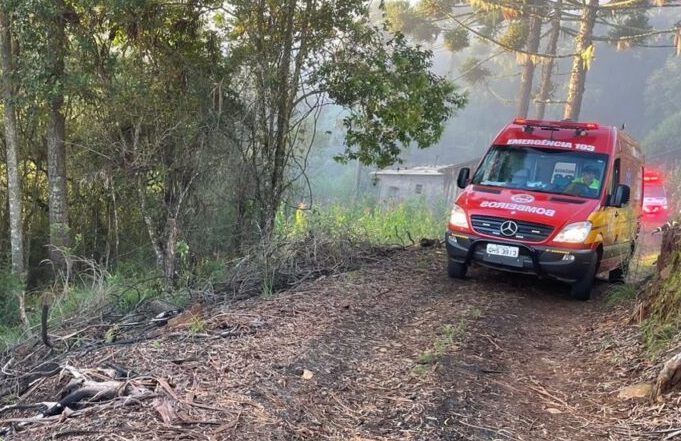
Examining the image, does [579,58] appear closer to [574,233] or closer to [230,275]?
[574,233]

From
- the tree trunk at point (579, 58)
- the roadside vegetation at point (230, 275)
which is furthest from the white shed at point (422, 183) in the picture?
the roadside vegetation at point (230, 275)

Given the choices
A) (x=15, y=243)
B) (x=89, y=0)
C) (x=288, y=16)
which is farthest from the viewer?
(x=15, y=243)

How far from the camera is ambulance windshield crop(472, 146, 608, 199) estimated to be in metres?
8.07

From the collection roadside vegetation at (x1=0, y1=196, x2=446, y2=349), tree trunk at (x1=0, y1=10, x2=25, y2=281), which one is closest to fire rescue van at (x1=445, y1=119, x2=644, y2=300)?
roadside vegetation at (x1=0, y1=196, x2=446, y2=349)

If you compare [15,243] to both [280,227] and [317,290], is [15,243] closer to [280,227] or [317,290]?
[280,227]

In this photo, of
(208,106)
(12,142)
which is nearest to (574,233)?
(208,106)

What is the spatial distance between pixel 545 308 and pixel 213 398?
4.95m

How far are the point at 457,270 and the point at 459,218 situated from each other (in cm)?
85

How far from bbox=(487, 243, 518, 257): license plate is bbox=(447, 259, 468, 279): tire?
0.70m

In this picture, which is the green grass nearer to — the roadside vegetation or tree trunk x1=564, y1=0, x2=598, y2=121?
the roadside vegetation

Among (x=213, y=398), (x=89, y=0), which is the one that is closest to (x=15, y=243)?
(x=89, y=0)

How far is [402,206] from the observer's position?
18766 millimetres

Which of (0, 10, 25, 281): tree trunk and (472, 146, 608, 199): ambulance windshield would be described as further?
(0, 10, 25, 281): tree trunk

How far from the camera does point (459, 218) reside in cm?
810
